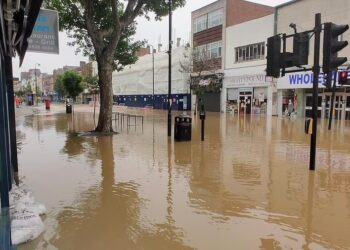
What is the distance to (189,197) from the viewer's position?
6461 millimetres

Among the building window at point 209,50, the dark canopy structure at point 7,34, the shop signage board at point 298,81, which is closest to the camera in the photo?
the dark canopy structure at point 7,34

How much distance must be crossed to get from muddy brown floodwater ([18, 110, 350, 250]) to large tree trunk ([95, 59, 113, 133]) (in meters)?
4.21

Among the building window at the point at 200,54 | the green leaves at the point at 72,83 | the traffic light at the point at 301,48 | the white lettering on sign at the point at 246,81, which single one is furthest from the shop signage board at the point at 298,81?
the green leaves at the point at 72,83

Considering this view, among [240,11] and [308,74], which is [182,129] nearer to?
[308,74]

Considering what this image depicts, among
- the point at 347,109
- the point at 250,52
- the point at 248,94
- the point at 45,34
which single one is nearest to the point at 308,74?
the point at 347,109

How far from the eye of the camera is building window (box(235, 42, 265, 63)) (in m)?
34.7

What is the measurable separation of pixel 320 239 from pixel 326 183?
10.4 feet

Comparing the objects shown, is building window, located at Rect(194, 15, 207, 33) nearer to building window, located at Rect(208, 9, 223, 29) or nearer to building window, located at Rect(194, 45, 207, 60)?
building window, located at Rect(208, 9, 223, 29)

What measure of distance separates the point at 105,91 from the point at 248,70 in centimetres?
2344

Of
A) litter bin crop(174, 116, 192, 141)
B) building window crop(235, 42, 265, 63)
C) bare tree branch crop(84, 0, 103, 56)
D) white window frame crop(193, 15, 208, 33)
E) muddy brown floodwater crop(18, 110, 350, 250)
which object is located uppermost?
white window frame crop(193, 15, 208, 33)

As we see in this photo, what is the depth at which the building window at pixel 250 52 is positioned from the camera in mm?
34688

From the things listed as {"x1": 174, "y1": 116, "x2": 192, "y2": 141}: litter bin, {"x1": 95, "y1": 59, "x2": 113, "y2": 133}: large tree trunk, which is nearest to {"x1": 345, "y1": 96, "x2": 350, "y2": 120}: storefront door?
{"x1": 174, "y1": 116, "x2": 192, "y2": 141}: litter bin

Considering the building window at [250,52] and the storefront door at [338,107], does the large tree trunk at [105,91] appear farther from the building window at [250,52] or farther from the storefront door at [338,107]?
the building window at [250,52]

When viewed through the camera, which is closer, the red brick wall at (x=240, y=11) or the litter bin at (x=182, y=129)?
the litter bin at (x=182, y=129)
